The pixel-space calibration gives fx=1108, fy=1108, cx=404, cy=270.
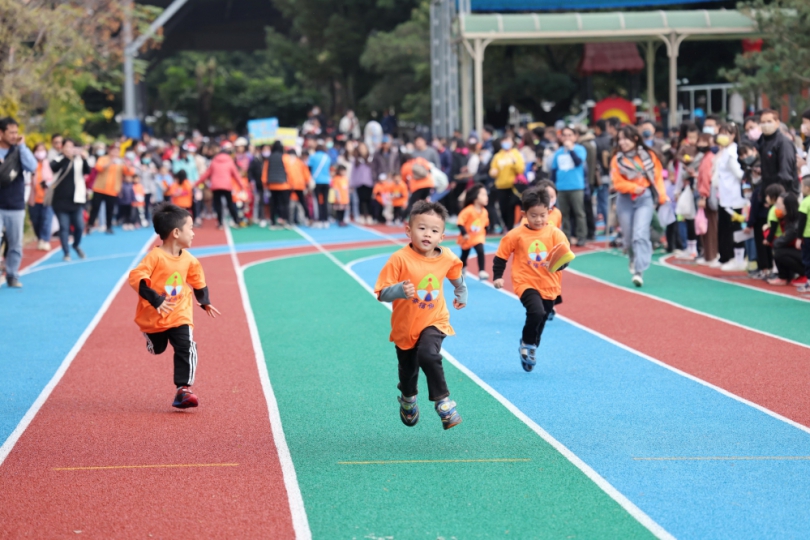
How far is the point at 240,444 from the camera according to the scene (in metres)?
6.89

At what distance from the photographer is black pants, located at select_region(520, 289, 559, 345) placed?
8867mm

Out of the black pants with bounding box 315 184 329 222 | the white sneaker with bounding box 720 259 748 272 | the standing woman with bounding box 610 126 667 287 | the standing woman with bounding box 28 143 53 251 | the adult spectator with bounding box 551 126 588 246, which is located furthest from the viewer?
the black pants with bounding box 315 184 329 222

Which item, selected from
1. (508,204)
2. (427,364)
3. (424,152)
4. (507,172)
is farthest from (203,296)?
(424,152)

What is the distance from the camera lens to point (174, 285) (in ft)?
25.1

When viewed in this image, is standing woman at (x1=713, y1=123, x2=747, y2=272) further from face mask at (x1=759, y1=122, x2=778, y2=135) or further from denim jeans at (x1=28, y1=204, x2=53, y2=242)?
denim jeans at (x1=28, y1=204, x2=53, y2=242)

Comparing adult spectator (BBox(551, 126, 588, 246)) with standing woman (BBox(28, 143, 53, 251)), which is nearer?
standing woman (BBox(28, 143, 53, 251))

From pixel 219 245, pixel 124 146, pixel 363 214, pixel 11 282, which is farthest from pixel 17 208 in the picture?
pixel 124 146

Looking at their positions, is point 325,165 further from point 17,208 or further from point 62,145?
point 17,208

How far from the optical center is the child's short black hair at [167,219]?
24.9 feet

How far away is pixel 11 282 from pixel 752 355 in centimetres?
989

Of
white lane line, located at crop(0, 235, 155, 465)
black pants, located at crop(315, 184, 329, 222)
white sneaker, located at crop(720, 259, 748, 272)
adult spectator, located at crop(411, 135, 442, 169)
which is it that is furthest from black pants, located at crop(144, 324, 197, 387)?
black pants, located at crop(315, 184, 329, 222)

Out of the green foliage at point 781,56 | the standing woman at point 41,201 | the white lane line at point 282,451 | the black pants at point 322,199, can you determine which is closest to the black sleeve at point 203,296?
the white lane line at point 282,451

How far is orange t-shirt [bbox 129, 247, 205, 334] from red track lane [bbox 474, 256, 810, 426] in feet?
13.2

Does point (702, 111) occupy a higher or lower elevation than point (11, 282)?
higher
